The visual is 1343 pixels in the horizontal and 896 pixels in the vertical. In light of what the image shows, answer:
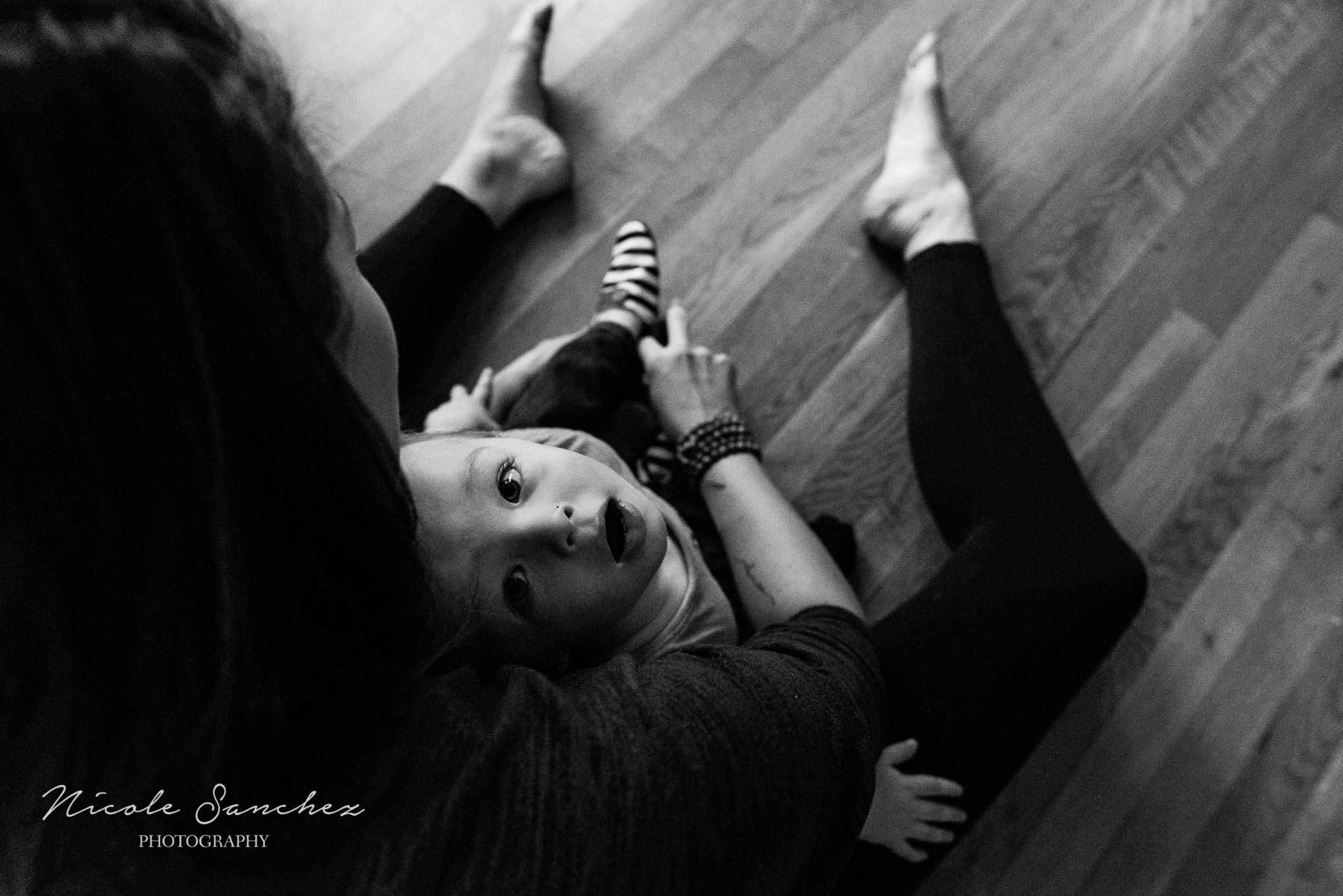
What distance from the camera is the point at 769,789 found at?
1.76 ft

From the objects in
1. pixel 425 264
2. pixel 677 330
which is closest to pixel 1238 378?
pixel 677 330

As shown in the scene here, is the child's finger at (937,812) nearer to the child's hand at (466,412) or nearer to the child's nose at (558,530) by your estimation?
the child's nose at (558,530)

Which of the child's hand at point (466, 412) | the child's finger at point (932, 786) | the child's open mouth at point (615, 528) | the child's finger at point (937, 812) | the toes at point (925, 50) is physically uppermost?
the toes at point (925, 50)

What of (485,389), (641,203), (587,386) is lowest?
(485,389)

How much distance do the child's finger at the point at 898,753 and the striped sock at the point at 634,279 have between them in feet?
1.88

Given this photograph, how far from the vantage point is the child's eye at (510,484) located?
27.5 inches

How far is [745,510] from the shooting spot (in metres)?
0.96

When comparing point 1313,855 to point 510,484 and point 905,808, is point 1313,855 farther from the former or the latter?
point 510,484

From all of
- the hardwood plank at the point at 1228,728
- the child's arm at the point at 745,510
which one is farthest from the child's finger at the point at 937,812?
the hardwood plank at the point at 1228,728

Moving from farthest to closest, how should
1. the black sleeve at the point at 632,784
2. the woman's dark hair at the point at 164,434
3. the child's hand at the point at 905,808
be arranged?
1. the child's hand at the point at 905,808
2. the black sleeve at the point at 632,784
3. the woman's dark hair at the point at 164,434

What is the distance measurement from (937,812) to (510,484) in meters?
0.46

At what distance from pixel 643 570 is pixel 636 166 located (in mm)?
706

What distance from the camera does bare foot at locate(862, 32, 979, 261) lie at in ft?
3.66

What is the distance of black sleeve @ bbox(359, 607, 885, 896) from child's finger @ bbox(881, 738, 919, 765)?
0.18 meters
